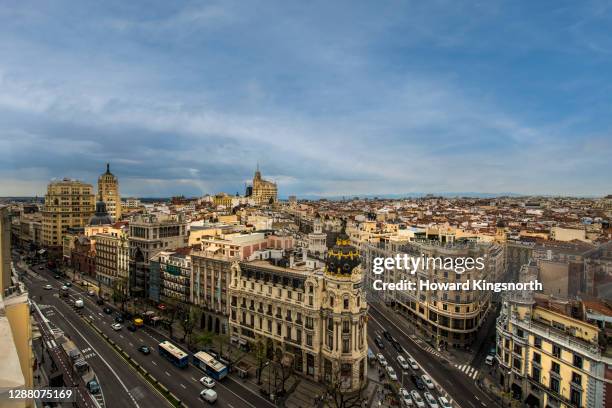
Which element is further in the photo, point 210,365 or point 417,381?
point 210,365

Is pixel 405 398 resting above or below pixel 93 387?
below

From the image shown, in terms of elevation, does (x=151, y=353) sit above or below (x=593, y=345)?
below

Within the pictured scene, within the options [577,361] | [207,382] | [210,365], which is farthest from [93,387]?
[577,361]

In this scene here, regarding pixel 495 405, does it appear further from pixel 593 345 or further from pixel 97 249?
pixel 97 249

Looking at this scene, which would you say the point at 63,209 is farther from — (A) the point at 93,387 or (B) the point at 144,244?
(A) the point at 93,387

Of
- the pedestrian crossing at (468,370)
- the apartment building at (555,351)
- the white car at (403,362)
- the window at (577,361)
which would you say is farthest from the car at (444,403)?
the window at (577,361)

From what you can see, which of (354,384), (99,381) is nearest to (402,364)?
(354,384)

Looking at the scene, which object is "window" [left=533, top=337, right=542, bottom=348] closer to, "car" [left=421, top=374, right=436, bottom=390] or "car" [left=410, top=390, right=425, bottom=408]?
"car" [left=421, top=374, right=436, bottom=390]
